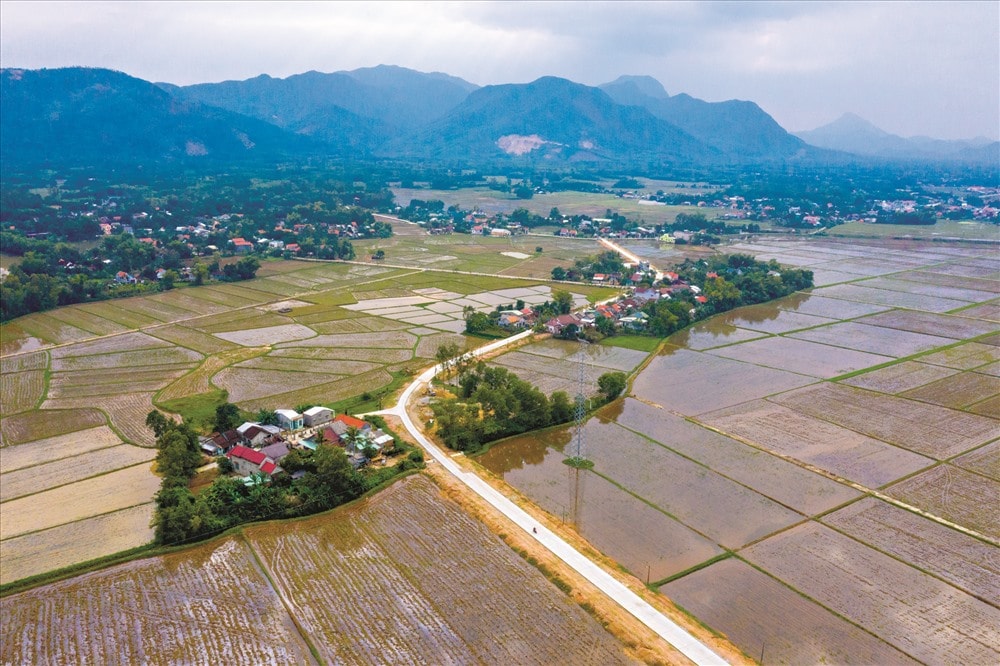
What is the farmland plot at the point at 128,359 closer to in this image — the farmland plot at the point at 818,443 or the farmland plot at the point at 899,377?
the farmland plot at the point at 818,443

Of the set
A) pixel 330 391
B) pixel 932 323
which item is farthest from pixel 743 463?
pixel 932 323

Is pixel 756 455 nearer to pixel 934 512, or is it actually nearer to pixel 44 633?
pixel 934 512

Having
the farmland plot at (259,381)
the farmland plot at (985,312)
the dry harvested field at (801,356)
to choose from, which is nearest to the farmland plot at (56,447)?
the farmland plot at (259,381)

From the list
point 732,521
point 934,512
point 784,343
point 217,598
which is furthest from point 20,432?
point 784,343

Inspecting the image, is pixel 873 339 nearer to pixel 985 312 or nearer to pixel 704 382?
pixel 985 312

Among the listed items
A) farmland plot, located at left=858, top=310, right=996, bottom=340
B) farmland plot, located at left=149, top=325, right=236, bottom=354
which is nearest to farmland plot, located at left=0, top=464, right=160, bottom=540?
farmland plot, located at left=149, top=325, right=236, bottom=354

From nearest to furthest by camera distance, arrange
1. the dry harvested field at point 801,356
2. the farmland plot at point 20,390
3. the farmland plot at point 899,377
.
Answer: the farmland plot at point 20,390
the farmland plot at point 899,377
the dry harvested field at point 801,356
